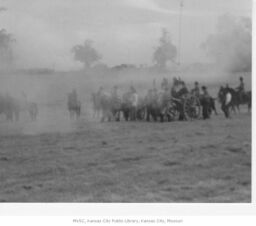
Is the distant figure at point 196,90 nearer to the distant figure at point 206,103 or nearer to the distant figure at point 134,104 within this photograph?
the distant figure at point 206,103

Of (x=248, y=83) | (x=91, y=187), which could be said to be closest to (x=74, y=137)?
(x=91, y=187)

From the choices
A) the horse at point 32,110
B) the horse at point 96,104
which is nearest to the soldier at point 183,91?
the horse at point 96,104

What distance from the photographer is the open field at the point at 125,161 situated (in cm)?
589

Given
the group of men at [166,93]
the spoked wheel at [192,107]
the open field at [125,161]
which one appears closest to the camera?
the open field at [125,161]

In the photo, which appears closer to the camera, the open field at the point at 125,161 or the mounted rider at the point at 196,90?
the open field at the point at 125,161

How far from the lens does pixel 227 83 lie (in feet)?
19.7

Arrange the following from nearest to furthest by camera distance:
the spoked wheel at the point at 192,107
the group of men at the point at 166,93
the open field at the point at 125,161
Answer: the open field at the point at 125,161, the group of men at the point at 166,93, the spoked wheel at the point at 192,107

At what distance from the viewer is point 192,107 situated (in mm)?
6160

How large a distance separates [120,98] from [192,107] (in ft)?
2.78

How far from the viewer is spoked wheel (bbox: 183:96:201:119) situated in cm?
612

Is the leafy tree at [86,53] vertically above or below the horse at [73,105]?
above

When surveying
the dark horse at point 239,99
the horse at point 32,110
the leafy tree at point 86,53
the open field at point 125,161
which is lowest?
the open field at point 125,161

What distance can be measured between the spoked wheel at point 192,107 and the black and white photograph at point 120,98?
49 millimetres

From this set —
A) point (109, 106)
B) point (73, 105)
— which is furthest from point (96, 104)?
point (73, 105)
